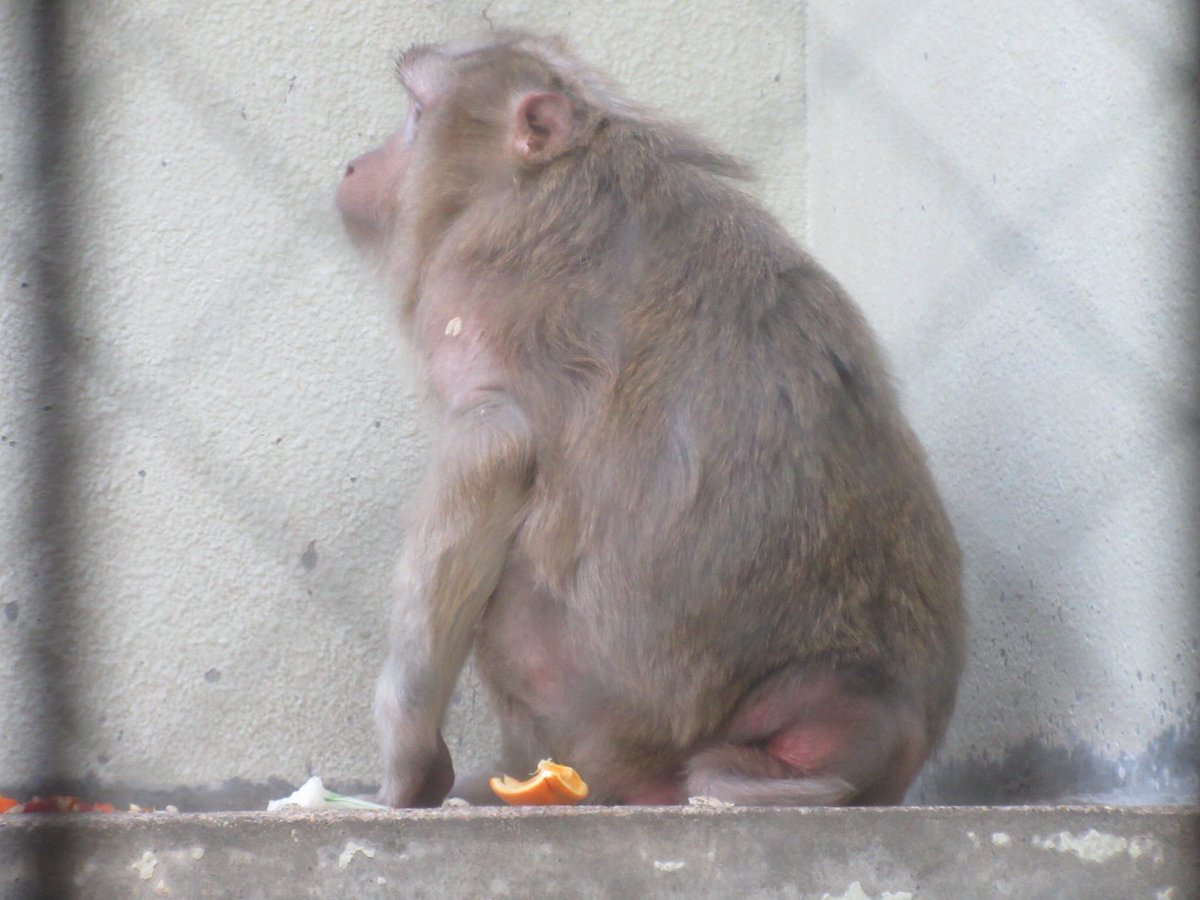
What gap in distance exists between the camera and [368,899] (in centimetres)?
144

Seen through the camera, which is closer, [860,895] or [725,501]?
[860,895]

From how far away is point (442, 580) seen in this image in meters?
2.01

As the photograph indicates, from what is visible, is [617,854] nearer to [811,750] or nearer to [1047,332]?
[811,750]

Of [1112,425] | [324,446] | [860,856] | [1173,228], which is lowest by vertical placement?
[324,446]

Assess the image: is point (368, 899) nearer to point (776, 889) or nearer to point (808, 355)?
point (776, 889)

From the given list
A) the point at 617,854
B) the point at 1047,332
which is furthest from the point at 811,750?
the point at 1047,332

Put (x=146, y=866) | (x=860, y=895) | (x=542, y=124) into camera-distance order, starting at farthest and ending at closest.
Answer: (x=542, y=124) < (x=860, y=895) < (x=146, y=866)

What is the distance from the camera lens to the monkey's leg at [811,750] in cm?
190

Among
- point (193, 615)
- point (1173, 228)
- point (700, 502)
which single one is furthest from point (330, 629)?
point (1173, 228)

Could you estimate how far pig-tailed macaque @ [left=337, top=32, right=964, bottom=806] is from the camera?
197 centimetres

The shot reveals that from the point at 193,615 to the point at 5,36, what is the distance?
1.00 metres

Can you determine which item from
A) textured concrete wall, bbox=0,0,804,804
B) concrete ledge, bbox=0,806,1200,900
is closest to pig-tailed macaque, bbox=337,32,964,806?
concrete ledge, bbox=0,806,1200,900

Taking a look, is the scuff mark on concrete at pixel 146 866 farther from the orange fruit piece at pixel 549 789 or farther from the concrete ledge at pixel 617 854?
the orange fruit piece at pixel 549 789

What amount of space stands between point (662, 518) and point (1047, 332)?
0.71 metres
